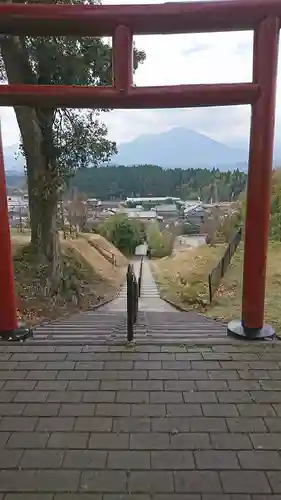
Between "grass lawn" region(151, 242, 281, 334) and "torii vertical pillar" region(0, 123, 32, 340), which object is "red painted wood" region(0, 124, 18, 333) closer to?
"torii vertical pillar" region(0, 123, 32, 340)

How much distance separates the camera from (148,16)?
305cm

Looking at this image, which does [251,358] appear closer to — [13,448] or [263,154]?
[263,154]

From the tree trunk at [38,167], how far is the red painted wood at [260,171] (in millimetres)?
5702

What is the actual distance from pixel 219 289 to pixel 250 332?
5908mm

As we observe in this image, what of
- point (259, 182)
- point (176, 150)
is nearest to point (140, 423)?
point (259, 182)

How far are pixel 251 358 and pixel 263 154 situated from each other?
5.26ft

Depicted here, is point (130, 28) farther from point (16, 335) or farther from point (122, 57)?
point (16, 335)

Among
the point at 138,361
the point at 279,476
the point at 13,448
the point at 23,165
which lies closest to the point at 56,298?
the point at 23,165

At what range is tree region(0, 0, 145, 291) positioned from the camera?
7.57m

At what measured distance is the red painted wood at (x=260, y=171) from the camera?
3.09 m

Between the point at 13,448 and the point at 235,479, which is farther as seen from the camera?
the point at 13,448


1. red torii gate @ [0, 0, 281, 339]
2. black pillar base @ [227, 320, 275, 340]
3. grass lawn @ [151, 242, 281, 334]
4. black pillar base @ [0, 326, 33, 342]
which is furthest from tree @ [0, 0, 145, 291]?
black pillar base @ [227, 320, 275, 340]

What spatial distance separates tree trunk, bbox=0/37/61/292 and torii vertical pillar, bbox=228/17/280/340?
5.70 meters

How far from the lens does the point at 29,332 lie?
12.0 ft
